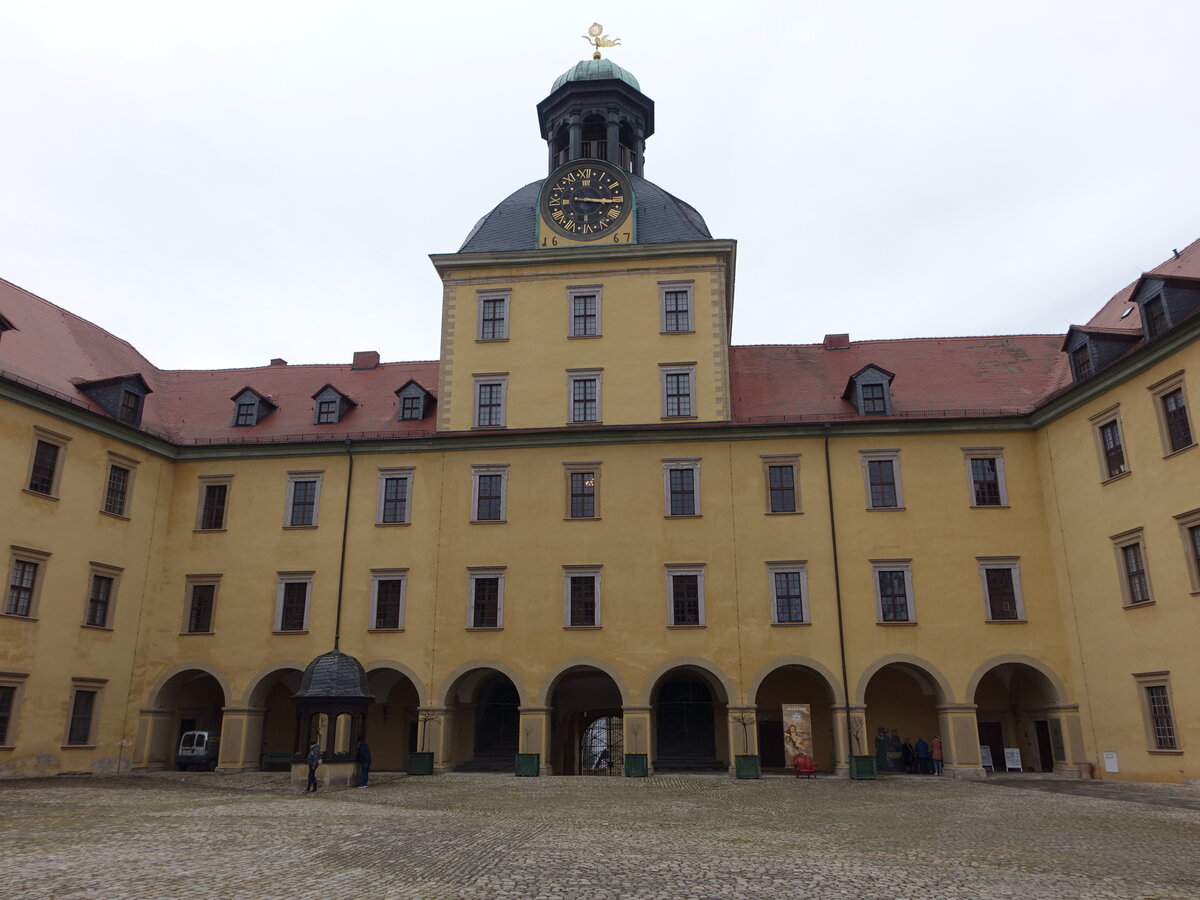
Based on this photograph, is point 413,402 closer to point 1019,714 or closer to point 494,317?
point 494,317

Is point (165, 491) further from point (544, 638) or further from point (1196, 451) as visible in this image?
point (1196, 451)

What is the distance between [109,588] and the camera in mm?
29406

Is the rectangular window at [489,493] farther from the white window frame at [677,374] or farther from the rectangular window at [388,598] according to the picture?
the white window frame at [677,374]

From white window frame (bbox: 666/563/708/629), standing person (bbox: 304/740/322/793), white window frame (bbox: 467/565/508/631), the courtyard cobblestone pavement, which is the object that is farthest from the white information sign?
standing person (bbox: 304/740/322/793)

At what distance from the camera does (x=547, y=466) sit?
A: 30.8 metres

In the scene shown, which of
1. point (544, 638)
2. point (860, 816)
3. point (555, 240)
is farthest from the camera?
point (555, 240)

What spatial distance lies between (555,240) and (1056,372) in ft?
55.9

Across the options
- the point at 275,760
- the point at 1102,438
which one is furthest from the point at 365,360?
the point at 1102,438

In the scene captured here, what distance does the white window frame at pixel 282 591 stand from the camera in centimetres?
3023

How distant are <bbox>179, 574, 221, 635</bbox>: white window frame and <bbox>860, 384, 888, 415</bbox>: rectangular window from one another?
21.3 m

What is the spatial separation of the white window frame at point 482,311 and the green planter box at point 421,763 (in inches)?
527

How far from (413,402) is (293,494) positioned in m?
5.01

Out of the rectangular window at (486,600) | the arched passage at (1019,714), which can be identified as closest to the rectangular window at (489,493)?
the rectangular window at (486,600)

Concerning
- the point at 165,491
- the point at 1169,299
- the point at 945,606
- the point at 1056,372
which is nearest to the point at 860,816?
the point at 945,606
